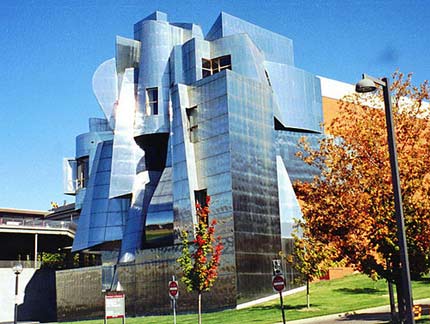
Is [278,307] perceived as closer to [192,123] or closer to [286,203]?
[286,203]

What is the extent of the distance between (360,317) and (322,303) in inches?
314

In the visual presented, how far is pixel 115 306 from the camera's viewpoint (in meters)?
22.8

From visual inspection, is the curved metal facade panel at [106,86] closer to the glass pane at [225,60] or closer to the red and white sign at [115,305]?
Answer: the glass pane at [225,60]

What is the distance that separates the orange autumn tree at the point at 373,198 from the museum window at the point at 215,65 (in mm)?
30721

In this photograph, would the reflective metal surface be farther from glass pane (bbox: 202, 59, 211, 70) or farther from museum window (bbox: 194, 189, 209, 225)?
museum window (bbox: 194, 189, 209, 225)

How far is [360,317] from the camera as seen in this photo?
29.4 m

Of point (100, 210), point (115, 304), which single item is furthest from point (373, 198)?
point (100, 210)

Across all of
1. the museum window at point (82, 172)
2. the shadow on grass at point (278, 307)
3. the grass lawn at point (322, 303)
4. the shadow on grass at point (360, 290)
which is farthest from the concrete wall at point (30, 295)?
the shadow on grass at point (360, 290)

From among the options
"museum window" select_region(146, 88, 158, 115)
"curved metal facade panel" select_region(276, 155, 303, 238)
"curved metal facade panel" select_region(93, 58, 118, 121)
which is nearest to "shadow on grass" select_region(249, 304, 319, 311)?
"curved metal facade panel" select_region(276, 155, 303, 238)

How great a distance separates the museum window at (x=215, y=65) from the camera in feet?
173

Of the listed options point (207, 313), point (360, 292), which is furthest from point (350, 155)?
point (207, 313)

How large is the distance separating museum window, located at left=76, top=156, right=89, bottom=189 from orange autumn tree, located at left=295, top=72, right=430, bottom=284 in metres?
48.6

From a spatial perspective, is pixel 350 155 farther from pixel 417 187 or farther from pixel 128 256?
pixel 128 256

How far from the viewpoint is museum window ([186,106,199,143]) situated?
160ft
